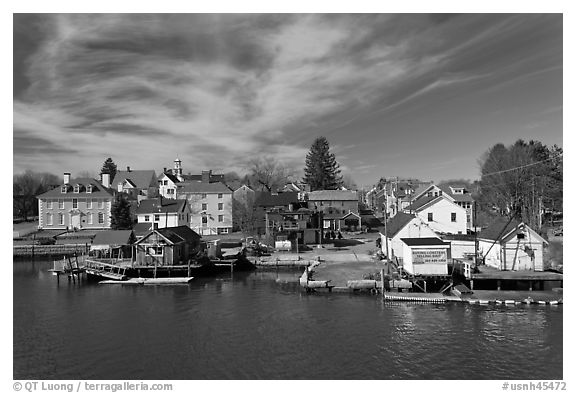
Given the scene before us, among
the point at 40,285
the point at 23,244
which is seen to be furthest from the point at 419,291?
the point at 23,244

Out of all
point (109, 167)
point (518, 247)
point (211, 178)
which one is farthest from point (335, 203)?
point (109, 167)

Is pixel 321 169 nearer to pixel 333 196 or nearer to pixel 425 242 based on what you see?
pixel 333 196

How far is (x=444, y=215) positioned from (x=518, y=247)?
2116cm

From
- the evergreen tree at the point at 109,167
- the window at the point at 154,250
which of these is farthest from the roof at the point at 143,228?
the evergreen tree at the point at 109,167

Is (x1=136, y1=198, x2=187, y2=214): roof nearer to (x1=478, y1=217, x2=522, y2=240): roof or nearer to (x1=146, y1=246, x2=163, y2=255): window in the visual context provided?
(x1=146, y1=246, x2=163, y2=255): window

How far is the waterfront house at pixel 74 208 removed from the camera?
5681cm

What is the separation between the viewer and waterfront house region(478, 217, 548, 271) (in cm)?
2839

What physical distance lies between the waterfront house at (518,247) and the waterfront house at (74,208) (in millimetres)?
53389

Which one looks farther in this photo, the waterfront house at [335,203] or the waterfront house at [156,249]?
the waterfront house at [335,203]

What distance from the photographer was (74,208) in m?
57.3

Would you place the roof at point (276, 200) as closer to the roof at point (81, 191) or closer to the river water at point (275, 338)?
the roof at point (81, 191)

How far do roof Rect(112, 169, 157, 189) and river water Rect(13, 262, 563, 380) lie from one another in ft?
182

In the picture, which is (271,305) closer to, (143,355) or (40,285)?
(143,355)

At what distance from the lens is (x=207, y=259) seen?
1441 inches
